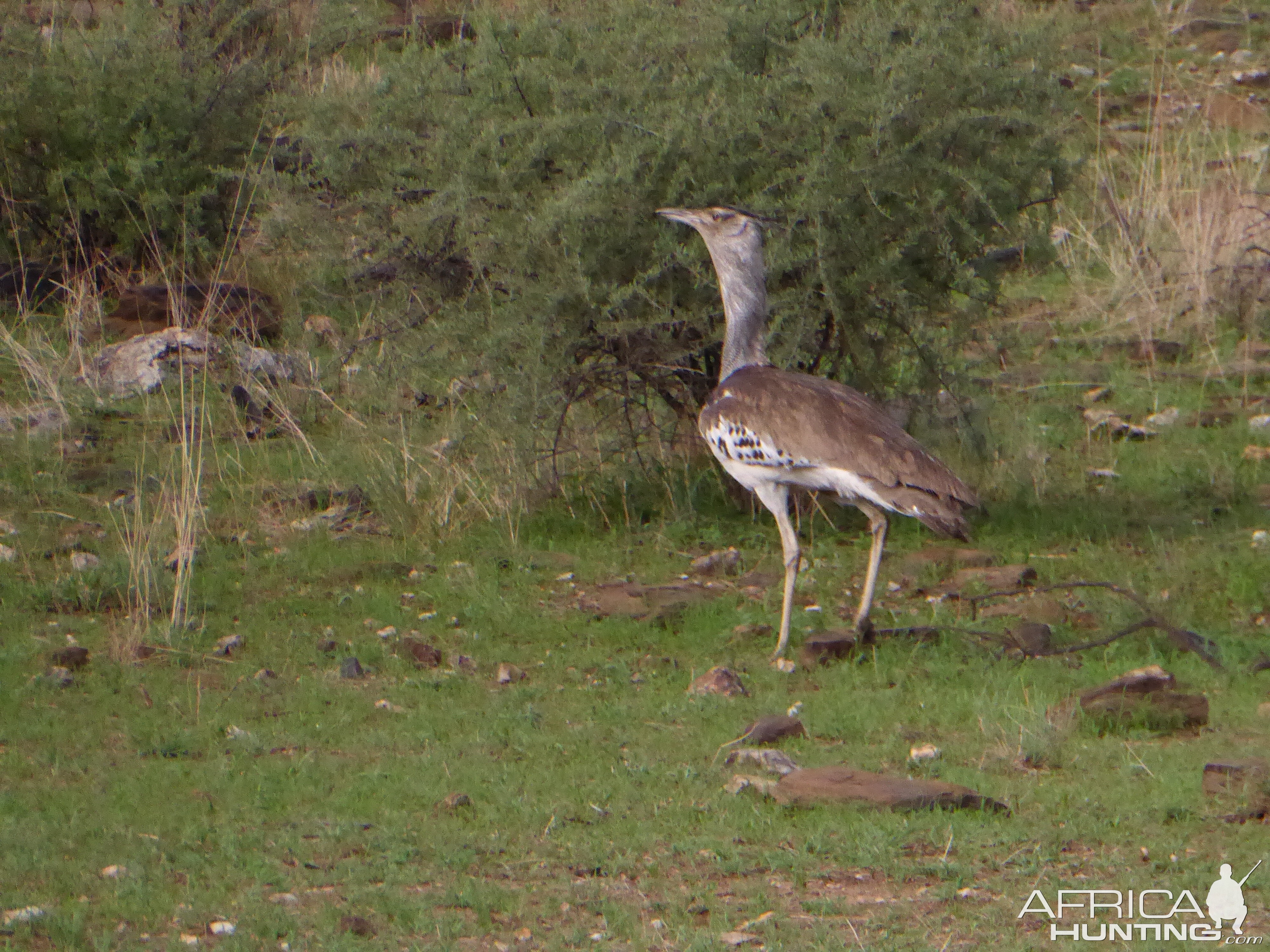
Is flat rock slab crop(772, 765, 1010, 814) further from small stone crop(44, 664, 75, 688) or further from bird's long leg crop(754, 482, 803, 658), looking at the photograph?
small stone crop(44, 664, 75, 688)

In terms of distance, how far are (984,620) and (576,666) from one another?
157 centimetres

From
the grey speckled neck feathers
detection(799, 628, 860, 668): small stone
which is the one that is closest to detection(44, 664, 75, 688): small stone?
detection(799, 628, 860, 668): small stone

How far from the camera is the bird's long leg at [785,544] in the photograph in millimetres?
5973

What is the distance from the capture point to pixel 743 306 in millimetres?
6414

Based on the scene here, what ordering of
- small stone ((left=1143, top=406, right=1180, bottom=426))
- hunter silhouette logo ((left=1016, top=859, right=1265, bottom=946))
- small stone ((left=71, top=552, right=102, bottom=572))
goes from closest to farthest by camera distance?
hunter silhouette logo ((left=1016, top=859, right=1265, bottom=946)) < small stone ((left=71, top=552, right=102, bottom=572)) < small stone ((left=1143, top=406, right=1180, bottom=426))

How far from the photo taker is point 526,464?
747 centimetres

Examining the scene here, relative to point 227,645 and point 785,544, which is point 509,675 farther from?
point 785,544

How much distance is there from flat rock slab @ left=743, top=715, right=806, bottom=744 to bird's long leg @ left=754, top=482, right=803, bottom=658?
853 mm

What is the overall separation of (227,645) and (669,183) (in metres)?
2.61

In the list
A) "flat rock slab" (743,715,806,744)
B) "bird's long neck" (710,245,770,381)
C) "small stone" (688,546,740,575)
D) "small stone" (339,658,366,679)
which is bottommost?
"small stone" (688,546,740,575)

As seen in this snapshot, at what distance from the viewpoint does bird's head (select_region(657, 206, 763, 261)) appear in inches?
251

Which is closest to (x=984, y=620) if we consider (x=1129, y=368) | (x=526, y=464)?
(x=526, y=464)

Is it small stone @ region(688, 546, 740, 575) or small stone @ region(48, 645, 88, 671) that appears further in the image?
small stone @ region(688, 546, 740, 575)

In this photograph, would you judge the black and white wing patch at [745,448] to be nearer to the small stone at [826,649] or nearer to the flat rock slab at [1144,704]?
the small stone at [826,649]
